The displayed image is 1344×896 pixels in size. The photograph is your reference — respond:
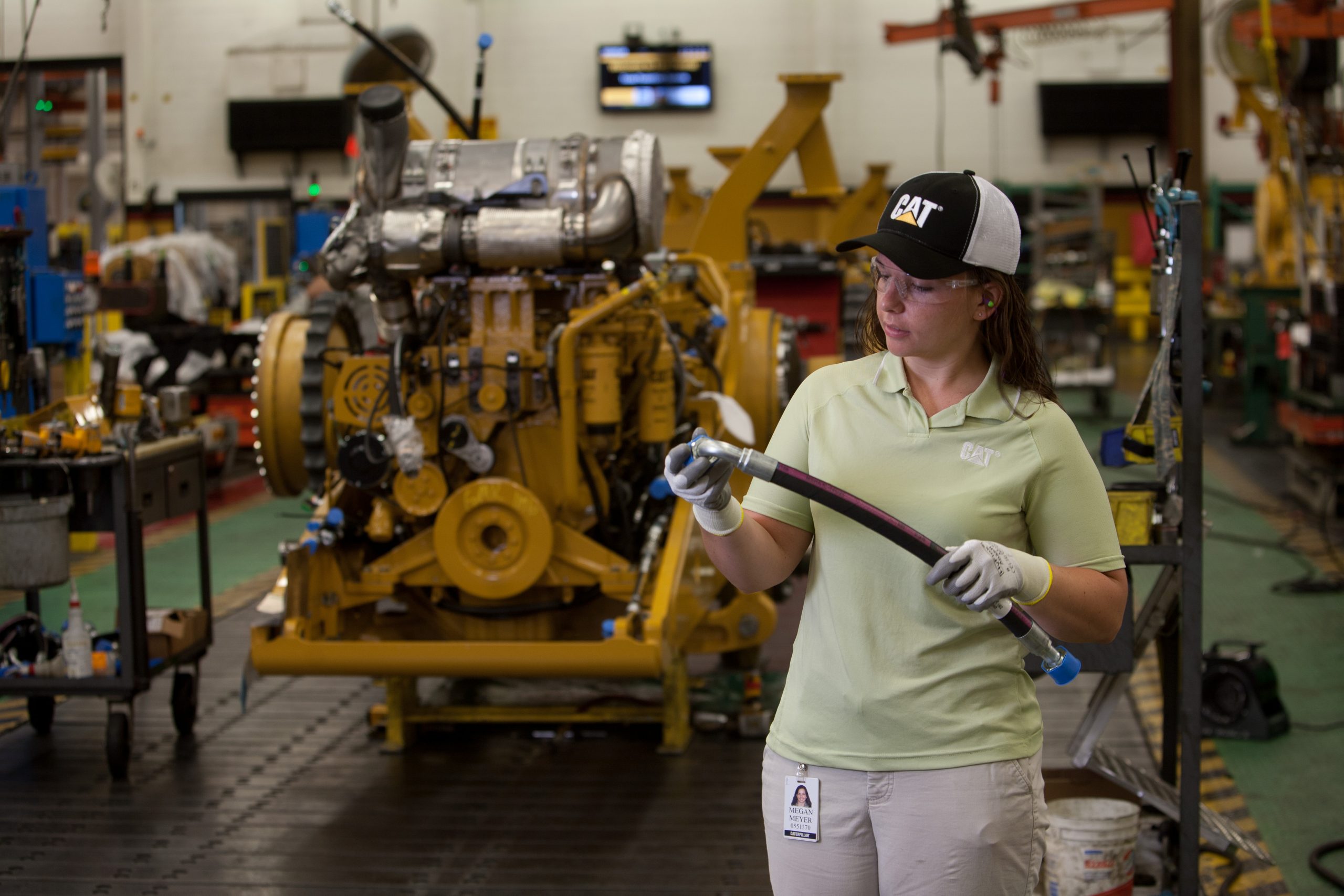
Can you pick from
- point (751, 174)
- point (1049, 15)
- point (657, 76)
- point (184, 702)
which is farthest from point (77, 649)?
point (657, 76)

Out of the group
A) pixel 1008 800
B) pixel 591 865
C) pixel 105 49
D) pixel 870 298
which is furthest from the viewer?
pixel 105 49

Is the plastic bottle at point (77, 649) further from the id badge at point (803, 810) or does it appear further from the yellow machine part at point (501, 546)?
the id badge at point (803, 810)

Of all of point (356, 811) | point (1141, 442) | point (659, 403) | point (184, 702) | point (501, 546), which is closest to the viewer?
point (1141, 442)

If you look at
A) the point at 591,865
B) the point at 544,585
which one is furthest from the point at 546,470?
the point at 591,865

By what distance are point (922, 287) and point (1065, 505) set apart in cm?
38

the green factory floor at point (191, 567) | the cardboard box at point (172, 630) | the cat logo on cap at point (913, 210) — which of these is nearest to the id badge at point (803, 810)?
the cat logo on cap at point (913, 210)

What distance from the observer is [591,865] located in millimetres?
4094

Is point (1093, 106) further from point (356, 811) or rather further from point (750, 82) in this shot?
point (356, 811)

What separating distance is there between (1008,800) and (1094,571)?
0.35m

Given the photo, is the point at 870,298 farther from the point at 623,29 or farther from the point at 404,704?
the point at 623,29

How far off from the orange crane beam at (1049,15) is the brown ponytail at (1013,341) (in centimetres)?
1259

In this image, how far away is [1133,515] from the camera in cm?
349

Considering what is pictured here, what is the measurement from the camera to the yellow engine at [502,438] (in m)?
4.62

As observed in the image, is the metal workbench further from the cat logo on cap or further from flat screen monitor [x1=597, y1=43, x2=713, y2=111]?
flat screen monitor [x1=597, y1=43, x2=713, y2=111]
